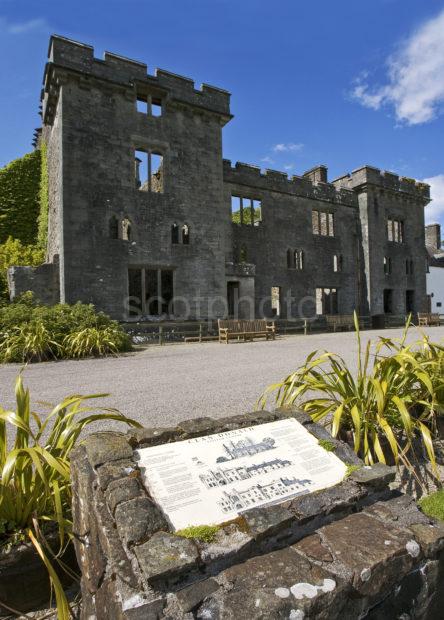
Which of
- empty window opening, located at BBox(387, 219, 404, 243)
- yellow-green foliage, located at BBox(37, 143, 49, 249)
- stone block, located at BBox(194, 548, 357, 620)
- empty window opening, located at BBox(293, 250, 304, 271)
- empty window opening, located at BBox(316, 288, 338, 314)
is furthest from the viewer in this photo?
empty window opening, located at BBox(387, 219, 404, 243)

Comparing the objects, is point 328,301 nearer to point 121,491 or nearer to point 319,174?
point 319,174

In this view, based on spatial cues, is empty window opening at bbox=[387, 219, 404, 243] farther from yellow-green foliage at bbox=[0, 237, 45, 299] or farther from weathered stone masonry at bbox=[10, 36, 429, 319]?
yellow-green foliage at bbox=[0, 237, 45, 299]

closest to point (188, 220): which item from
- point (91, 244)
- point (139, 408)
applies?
point (91, 244)

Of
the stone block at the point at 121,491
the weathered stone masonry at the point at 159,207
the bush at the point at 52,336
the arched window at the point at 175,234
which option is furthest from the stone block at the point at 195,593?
the arched window at the point at 175,234

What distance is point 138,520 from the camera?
1605 millimetres

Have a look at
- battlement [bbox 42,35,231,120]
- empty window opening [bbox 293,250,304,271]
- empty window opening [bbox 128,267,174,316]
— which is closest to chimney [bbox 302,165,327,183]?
empty window opening [bbox 293,250,304,271]

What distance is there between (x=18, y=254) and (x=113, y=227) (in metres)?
5.46

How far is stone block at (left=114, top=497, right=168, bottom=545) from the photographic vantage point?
1.54 meters

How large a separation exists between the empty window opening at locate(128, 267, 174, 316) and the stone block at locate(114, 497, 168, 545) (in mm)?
14177

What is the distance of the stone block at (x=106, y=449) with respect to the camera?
1976mm

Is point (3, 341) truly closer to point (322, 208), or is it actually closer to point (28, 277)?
point (28, 277)

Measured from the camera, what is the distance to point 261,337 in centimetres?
1591

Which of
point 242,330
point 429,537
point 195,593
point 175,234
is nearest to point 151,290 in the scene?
point 175,234

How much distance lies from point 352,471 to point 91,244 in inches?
550
